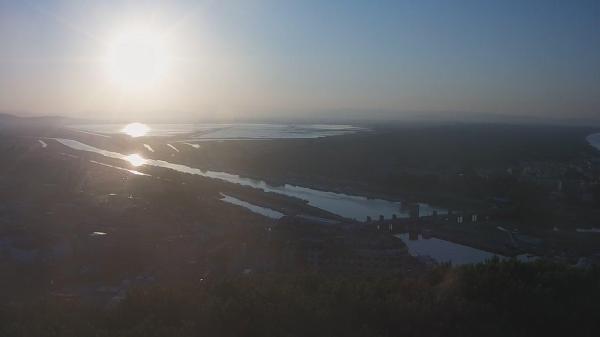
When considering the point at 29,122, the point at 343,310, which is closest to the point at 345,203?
the point at 343,310

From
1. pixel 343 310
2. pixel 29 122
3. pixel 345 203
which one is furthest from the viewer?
pixel 29 122

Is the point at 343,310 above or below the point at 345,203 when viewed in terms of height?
above

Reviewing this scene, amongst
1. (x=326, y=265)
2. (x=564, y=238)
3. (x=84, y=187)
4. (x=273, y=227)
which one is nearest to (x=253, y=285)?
(x=326, y=265)

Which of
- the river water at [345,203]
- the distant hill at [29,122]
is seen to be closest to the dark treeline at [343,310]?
the river water at [345,203]

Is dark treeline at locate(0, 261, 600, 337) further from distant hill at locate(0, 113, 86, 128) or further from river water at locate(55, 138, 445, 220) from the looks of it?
distant hill at locate(0, 113, 86, 128)

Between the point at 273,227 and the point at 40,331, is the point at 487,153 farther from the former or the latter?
the point at 40,331

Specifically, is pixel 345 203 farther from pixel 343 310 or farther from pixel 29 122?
pixel 29 122

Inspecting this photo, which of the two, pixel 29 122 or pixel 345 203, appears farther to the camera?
pixel 29 122

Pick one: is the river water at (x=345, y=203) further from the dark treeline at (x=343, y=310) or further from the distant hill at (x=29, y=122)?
the distant hill at (x=29, y=122)

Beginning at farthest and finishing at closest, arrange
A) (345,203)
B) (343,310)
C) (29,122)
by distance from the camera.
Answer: (29,122)
(345,203)
(343,310)

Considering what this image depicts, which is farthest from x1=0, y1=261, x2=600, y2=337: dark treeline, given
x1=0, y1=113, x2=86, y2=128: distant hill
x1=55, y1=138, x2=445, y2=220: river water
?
x1=0, y1=113, x2=86, y2=128: distant hill
